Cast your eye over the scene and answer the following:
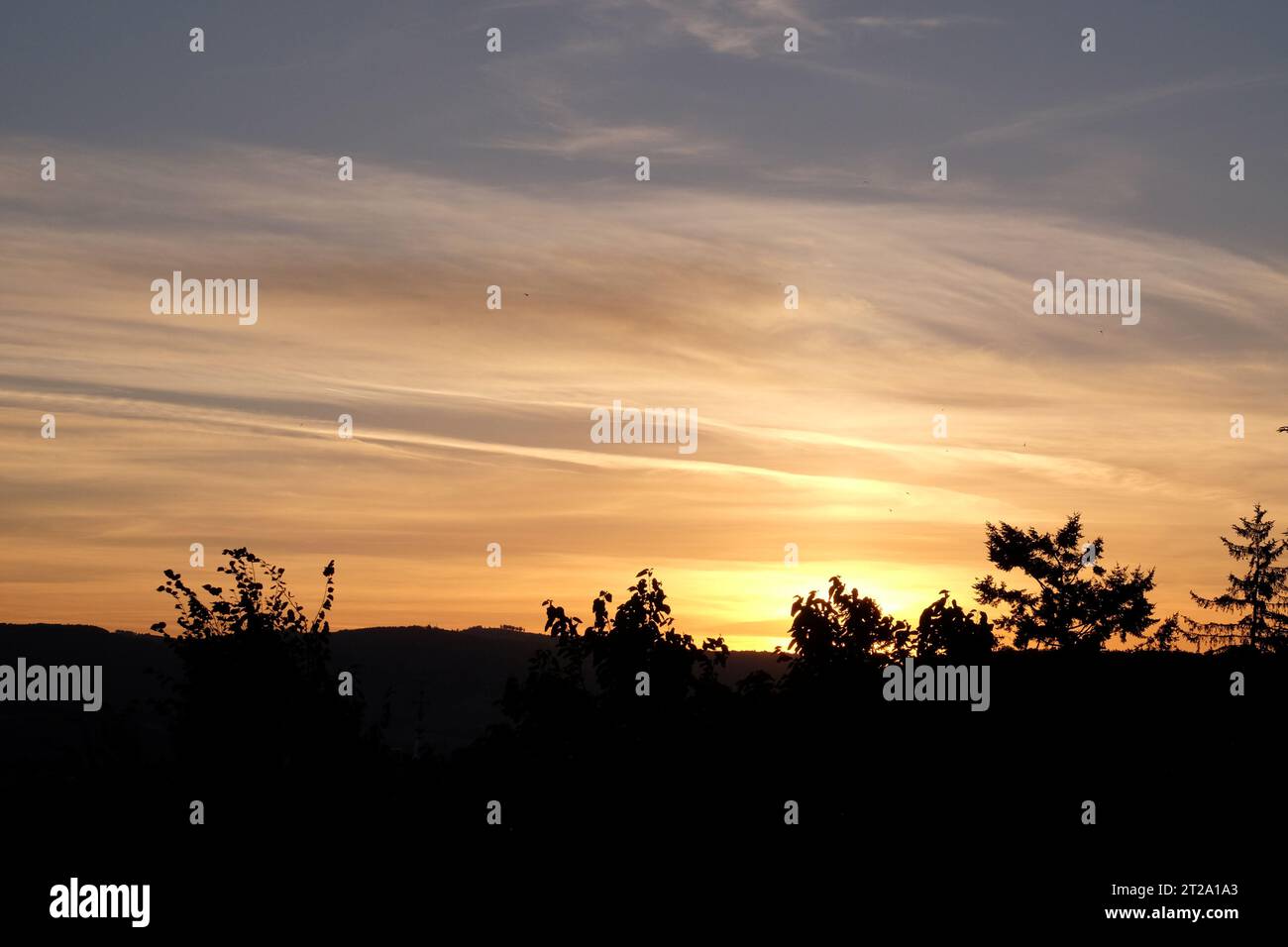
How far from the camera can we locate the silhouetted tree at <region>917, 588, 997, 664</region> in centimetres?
2105

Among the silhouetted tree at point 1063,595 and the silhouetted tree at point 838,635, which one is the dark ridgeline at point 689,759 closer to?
the silhouetted tree at point 838,635

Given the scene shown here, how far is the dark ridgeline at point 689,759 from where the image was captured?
749 inches

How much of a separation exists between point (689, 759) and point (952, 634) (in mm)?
4798

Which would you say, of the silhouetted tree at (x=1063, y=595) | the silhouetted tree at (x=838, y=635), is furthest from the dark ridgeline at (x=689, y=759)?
the silhouetted tree at (x=1063, y=595)

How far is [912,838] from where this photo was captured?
18.3 m

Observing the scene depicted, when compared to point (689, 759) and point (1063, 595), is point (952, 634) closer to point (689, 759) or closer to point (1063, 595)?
point (689, 759)

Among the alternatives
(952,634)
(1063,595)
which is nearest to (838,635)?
(952,634)
